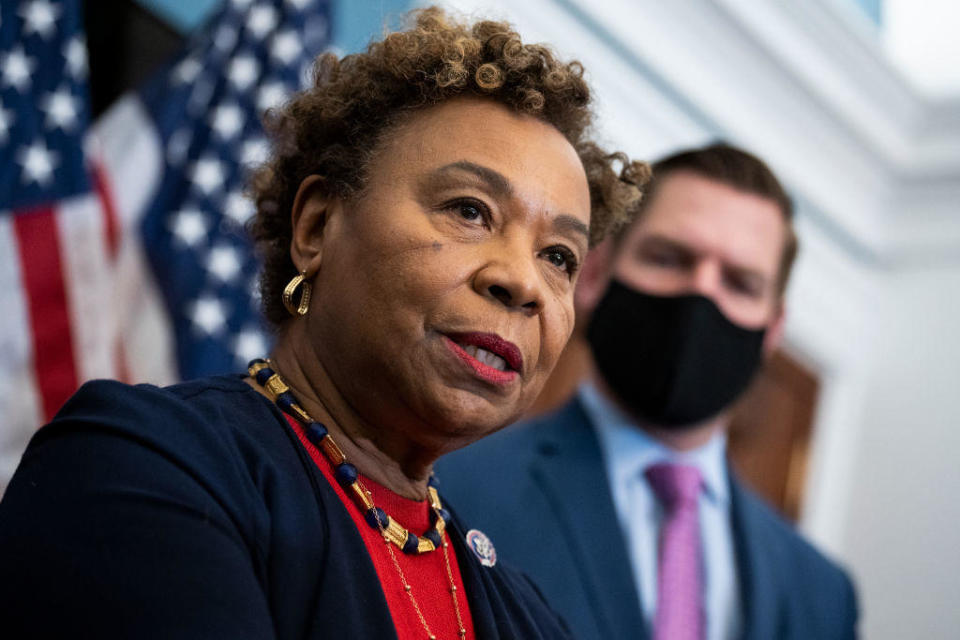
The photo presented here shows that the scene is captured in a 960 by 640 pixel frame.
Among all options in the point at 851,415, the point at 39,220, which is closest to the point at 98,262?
the point at 39,220

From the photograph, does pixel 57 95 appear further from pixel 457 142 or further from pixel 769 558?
pixel 769 558

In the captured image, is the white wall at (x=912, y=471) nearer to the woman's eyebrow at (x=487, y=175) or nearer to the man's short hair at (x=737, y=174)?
the man's short hair at (x=737, y=174)

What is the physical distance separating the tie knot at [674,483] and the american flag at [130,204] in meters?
0.98

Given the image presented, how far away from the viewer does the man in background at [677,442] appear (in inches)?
95.7

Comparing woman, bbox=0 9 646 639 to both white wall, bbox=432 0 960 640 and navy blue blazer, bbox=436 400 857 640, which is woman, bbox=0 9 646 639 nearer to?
navy blue blazer, bbox=436 400 857 640

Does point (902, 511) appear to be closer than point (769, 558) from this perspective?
No

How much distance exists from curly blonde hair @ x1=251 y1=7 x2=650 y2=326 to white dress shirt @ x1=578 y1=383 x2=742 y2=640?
3.67 ft

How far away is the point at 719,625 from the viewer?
98.4 inches

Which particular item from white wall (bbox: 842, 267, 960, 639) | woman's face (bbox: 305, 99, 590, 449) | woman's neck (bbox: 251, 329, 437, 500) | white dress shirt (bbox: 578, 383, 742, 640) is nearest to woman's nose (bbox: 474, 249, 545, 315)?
woman's face (bbox: 305, 99, 590, 449)

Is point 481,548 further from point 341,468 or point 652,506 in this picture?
point 652,506

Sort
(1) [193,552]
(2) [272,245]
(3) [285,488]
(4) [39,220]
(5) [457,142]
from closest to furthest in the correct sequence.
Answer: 1. (1) [193,552]
2. (3) [285,488]
3. (5) [457,142]
4. (2) [272,245]
5. (4) [39,220]

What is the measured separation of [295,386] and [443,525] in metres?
0.25

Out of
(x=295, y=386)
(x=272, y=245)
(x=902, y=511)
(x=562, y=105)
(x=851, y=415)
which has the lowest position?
(x=902, y=511)

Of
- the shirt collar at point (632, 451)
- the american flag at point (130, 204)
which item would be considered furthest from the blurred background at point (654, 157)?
the shirt collar at point (632, 451)
